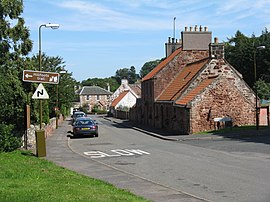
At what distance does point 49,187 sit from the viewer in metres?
10.7

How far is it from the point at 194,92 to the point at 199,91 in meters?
1.30

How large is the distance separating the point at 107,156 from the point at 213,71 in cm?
1939

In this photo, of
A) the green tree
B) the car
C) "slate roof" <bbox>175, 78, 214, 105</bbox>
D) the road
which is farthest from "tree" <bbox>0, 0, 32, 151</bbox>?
the green tree

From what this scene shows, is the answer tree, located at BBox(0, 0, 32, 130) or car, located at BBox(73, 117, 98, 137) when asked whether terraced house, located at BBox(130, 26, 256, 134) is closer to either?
car, located at BBox(73, 117, 98, 137)

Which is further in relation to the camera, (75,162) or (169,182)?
(75,162)

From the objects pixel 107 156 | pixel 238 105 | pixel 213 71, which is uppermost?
pixel 213 71

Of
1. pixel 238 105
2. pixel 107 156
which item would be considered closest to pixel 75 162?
pixel 107 156

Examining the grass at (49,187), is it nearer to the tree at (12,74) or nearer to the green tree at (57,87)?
the tree at (12,74)

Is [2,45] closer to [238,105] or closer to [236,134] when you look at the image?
[236,134]

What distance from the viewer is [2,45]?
26.1 m

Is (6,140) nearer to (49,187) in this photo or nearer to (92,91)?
(49,187)

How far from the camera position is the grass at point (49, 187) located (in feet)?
30.5

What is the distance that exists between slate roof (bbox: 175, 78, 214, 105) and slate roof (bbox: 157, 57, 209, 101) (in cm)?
195

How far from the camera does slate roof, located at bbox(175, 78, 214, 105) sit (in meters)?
34.3
